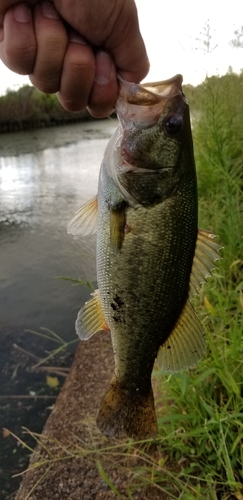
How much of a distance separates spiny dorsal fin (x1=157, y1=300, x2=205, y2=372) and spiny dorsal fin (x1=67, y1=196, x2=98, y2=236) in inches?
19.4

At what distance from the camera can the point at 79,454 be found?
3115 millimetres

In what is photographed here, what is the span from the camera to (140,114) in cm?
158

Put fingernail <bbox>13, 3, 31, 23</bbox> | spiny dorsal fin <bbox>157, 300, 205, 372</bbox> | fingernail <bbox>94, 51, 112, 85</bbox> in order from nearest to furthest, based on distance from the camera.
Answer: fingernail <bbox>13, 3, 31, 23</bbox>, fingernail <bbox>94, 51, 112, 85</bbox>, spiny dorsal fin <bbox>157, 300, 205, 372</bbox>

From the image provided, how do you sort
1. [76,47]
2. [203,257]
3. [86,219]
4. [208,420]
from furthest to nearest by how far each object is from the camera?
[208,420] → [86,219] → [203,257] → [76,47]

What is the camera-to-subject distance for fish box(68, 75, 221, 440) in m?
1.59

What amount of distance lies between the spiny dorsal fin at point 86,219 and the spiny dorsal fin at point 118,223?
200 mm

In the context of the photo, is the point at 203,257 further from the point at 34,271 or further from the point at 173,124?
the point at 34,271

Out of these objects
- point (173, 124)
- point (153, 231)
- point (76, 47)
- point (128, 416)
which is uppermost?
Result: point (76, 47)

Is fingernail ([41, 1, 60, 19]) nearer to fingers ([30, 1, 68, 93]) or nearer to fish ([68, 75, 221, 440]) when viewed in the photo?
fingers ([30, 1, 68, 93])

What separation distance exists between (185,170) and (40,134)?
2100 cm

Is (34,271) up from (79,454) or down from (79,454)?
down

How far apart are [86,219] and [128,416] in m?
0.83

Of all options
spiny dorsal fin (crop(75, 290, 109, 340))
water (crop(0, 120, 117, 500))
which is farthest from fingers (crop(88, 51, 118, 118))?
water (crop(0, 120, 117, 500))

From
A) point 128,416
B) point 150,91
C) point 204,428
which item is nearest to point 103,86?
point 150,91
